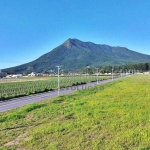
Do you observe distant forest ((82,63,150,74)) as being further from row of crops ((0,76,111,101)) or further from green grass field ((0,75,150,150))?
green grass field ((0,75,150,150))

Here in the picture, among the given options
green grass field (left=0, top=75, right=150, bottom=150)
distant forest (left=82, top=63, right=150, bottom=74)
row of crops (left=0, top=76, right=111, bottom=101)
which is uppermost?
distant forest (left=82, top=63, right=150, bottom=74)

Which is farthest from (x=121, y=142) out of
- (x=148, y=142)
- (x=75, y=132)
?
→ (x=75, y=132)

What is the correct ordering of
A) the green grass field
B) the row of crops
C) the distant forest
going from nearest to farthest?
the green grass field
the row of crops
the distant forest

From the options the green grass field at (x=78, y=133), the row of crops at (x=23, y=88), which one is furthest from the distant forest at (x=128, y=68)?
the green grass field at (x=78, y=133)

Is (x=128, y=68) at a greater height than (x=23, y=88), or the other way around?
(x=128, y=68)

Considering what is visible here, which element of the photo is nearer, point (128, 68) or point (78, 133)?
point (78, 133)

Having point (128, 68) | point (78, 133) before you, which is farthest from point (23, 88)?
point (128, 68)

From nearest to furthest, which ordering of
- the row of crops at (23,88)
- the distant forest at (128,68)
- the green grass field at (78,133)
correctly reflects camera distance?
the green grass field at (78,133), the row of crops at (23,88), the distant forest at (128,68)

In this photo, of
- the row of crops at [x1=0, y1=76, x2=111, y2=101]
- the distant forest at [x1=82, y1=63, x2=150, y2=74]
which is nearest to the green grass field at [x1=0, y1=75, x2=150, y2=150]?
the row of crops at [x1=0, y1=76, x2=111, y2=101]

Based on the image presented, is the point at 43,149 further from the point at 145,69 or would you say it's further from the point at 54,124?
the point at 145,69

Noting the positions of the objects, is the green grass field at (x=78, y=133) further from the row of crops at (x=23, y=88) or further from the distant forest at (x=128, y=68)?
the distant forest at (x=128, y=68)

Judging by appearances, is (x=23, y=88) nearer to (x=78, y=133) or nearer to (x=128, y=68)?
(x=78, y=133)

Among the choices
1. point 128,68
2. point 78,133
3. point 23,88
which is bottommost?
point 23,88

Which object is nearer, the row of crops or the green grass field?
the green grass field
